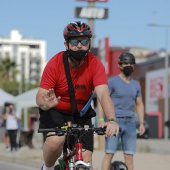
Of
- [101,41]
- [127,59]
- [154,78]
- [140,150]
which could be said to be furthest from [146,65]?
[127,59]

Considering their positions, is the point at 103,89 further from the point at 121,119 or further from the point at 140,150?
the point at 140,150

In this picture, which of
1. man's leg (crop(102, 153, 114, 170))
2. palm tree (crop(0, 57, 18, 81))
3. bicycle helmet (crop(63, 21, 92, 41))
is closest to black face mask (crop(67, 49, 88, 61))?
bicycle helmet (crop(63, 21, 92, 41))

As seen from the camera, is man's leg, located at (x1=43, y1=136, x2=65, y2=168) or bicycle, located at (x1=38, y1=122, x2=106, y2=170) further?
man's leg, located at (x1=43, y1=136, x2=65, y2=168)

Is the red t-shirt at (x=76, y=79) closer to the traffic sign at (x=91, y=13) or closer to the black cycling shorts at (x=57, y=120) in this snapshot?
the black cycling shorts at (x=57, y=120)

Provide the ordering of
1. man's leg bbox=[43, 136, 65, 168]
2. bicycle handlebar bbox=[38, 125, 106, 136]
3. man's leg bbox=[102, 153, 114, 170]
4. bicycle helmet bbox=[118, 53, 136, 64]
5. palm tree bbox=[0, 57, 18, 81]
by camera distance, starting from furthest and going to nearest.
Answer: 1. palm tree bbox=[0, 57, 18, 81]
2. bicycle helmet bbox=[118, 53, 136, 64]
3. man's leg bbox=[102, 153, 114, 170]
4. man's leg bbox=[43, 136, 65, 168]
5. bicycle handlebar bbox=[38, 125, 106, 136]

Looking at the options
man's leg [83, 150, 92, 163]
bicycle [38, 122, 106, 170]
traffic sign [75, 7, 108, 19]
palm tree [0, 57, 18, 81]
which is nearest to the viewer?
bicycle [38, 122, 106, 170]

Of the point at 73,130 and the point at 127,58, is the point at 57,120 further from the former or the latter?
the point at 127,58

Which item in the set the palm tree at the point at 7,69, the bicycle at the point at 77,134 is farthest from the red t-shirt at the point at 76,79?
the palm tree at the point at 7,69

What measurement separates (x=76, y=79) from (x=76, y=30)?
472mm

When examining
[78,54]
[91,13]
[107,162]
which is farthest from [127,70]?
[91,13]

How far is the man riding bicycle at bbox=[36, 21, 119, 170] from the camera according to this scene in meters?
6.01

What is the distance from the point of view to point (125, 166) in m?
9.30

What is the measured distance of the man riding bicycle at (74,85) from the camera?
6008 mm

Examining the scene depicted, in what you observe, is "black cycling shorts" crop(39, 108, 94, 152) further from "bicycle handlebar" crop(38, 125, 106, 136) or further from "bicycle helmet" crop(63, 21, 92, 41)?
"bicycle helmet" crop(63, 21, 92, 41)
